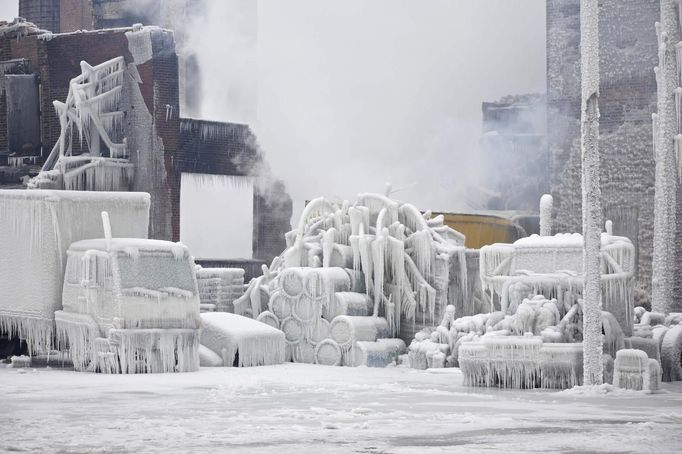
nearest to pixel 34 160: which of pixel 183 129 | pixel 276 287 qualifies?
pixel 183 129

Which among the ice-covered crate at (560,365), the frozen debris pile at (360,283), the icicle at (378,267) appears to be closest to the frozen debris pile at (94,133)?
the frozen debris pile at (360,283)

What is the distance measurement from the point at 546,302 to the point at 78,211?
8597 millimetres

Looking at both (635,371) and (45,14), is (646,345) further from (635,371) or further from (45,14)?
(45,14)

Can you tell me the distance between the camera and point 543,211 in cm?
2370

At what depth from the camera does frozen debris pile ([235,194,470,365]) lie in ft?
83.7

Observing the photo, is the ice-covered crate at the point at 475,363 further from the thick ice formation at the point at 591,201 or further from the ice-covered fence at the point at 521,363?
the thick ice formation at the point at 591,201

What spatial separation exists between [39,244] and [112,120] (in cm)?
1408

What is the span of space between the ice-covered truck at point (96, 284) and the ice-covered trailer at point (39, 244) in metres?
0.02

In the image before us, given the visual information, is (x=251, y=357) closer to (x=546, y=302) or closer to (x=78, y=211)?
(x=78, y=211)

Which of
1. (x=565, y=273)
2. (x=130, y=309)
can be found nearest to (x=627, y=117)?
(x=565, y=273)

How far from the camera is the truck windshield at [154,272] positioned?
22688 millimetres

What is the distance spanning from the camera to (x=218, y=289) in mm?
27938

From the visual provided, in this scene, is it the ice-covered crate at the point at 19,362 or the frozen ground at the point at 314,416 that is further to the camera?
the ice-covered crate at the point at 19,362

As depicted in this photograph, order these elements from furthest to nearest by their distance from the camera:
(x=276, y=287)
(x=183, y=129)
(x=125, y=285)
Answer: (x=183, y=129)
(x=276, y=287)
(x=125, y=285)
